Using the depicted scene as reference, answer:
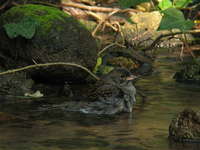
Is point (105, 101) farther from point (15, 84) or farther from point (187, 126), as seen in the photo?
point (187, 126)

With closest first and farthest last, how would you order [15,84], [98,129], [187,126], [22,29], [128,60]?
1. [187,126]
2. [98,129]
3. [15,84]
4. [22,29]
5. [128,60]

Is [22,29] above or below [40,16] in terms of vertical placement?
below

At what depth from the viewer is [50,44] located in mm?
10617

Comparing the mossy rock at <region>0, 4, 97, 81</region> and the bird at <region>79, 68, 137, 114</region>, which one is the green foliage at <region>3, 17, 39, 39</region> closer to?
the mossy rock at <region>0, 4, 97, 81</region>

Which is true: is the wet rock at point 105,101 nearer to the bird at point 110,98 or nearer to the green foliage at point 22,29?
the bird at point 110,98

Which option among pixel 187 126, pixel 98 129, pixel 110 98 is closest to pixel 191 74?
pixel 110 98

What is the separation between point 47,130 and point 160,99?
2.99 m

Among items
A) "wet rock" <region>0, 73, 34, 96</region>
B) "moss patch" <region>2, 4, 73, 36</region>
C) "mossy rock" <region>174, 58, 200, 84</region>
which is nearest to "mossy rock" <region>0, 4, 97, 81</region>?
"moss patch" <region>2, 4, 73, 36</region>

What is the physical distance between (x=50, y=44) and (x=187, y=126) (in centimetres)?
462

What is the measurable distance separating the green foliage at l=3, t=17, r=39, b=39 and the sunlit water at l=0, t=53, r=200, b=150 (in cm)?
187

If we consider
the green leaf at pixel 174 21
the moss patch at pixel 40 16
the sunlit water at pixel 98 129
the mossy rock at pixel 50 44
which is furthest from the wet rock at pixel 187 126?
the moss patch at pixel 40 16

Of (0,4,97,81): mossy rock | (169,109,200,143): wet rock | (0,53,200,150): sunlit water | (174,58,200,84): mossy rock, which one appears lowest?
(0,53,200,150): sunlit water

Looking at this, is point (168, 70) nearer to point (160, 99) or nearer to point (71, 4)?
point (160, 99)

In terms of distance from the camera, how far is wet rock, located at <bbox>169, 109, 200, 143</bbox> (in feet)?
21.4
